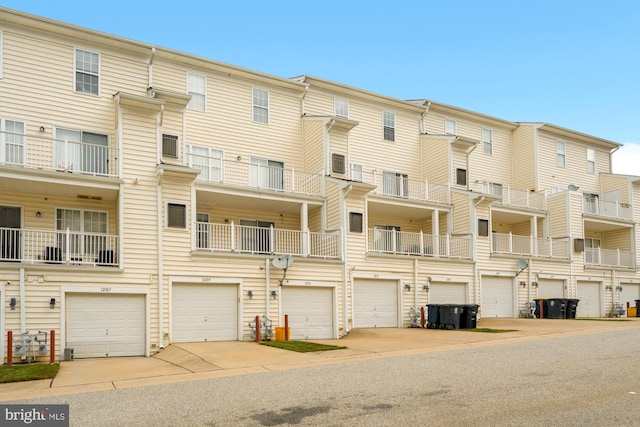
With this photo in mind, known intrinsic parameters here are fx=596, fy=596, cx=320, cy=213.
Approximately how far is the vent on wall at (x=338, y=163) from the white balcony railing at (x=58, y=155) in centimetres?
899

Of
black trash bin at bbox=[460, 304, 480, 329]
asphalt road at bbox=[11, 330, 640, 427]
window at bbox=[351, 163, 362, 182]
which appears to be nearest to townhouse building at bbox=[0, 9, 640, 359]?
window at bbox=[351, 163, 362, 182]

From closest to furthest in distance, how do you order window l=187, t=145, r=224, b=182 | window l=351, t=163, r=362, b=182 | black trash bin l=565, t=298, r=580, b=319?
1. window l=187, t=145, r=224, b=182
2. window l=351, t=163, r=362, b=182
3. black trash bin l=565, t=298, r=580, b=319

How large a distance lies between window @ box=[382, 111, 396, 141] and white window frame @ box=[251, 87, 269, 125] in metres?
6.44

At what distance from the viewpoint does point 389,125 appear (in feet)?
95.8

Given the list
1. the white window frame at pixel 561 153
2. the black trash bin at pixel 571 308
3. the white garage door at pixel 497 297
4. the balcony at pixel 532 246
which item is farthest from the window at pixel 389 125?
the white window frame at pixel 561 153

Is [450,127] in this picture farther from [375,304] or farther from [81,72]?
[81,72]

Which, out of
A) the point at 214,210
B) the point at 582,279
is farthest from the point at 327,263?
the point at 582,279

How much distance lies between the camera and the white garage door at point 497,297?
28.3 metres

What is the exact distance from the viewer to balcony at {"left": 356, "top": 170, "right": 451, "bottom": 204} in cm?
2711

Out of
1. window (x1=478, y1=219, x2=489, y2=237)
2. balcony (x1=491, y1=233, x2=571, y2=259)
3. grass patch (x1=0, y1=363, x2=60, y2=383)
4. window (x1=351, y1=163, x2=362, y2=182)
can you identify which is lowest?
grass patch (x1=0, y1=363, x2=60, y2=383)

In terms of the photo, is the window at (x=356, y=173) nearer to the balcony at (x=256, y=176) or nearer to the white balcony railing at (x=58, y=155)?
the balcony at (x=256, y=176)

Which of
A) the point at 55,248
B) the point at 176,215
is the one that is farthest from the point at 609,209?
the point at 55,248

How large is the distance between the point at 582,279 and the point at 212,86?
2220 cm

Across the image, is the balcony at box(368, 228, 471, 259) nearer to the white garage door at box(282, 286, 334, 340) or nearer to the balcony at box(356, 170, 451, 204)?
the balcony at box(356, 170, 451, 204)
